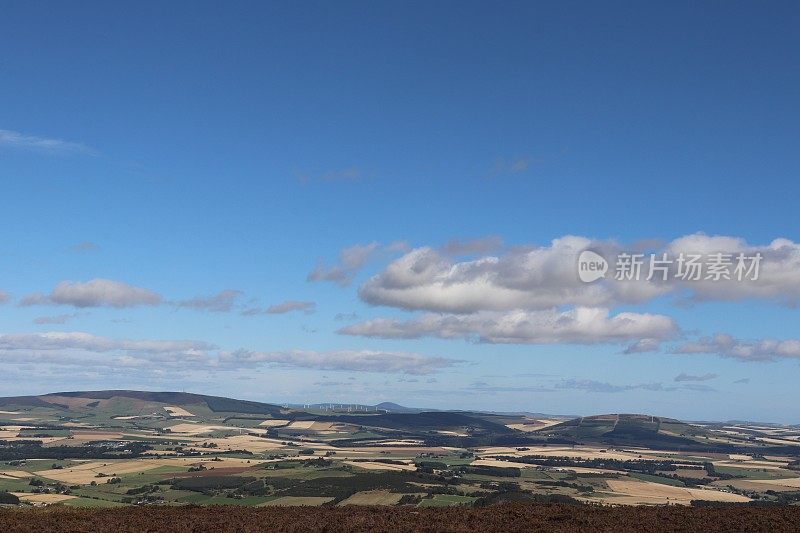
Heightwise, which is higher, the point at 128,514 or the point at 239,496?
the point at 128,514

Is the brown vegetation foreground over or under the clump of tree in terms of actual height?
over

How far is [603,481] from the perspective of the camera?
617 ft

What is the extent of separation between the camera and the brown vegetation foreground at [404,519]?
118 ft

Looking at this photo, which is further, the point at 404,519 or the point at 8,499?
the point at 8,499

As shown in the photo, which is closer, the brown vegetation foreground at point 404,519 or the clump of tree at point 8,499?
the brown vegetation foreground at point 404,519

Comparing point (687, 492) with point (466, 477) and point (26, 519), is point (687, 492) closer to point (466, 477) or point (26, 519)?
point (466, 477)

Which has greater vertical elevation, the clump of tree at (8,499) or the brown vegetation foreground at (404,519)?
the brown vegetation foreground at (404,519)

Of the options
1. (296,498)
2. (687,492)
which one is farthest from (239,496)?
(687,492)

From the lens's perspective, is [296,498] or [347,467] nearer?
[296,498]

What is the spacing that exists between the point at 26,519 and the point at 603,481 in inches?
6822

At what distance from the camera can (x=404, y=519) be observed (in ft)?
125

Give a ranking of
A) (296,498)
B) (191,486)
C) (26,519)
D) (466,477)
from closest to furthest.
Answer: (26,519) < (296,498) < (191,486) < (466,477)

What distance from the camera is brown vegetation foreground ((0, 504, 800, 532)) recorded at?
118 feet

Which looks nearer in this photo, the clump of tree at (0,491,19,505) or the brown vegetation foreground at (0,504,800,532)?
the brown vegetation foreground at (0,504,800,532)
